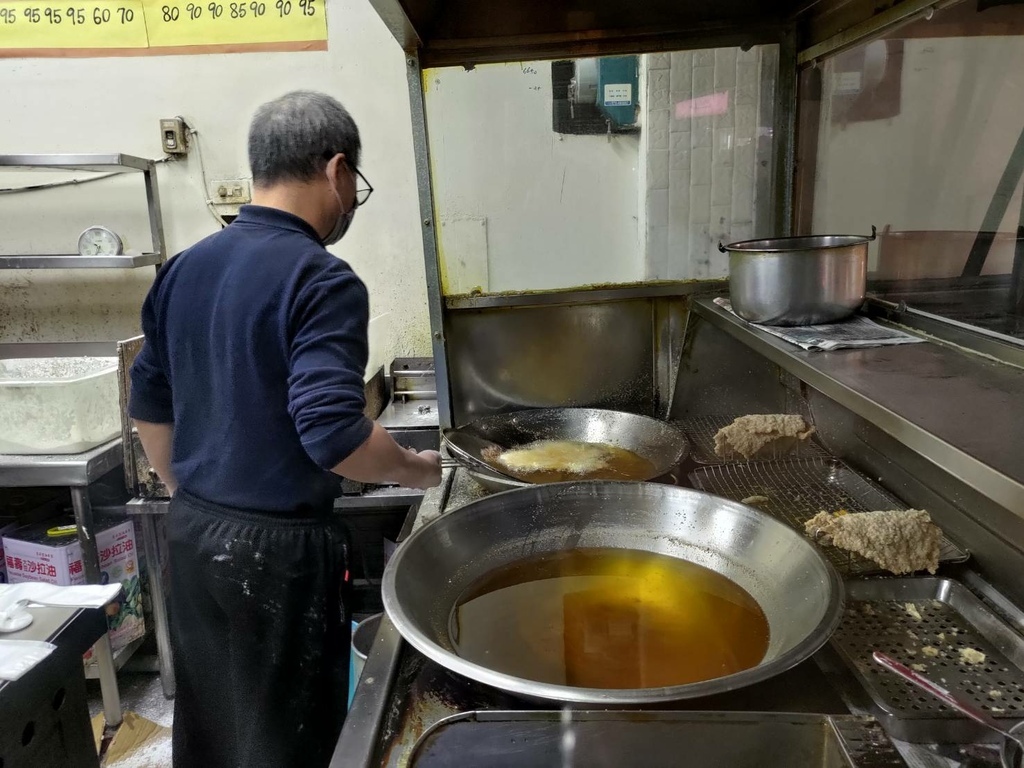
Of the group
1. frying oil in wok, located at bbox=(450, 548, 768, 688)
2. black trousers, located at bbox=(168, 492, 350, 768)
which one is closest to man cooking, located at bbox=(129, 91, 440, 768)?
black trousers, located at bbox=(168, 492, 350, 768)

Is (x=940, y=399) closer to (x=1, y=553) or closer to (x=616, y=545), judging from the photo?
(x=616, y=545)

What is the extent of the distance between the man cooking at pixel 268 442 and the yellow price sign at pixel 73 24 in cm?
175

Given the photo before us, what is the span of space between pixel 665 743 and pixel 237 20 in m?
2.88

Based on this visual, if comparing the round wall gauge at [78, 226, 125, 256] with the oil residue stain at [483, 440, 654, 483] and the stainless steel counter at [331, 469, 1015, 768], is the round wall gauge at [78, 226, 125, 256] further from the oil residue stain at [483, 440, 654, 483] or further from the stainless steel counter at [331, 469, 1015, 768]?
the stainless steel counter at [331, 469, 1015, 768]

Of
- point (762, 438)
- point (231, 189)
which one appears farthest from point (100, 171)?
point (762, 438)

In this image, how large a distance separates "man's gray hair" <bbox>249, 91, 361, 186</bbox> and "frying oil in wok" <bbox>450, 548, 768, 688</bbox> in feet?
2.98

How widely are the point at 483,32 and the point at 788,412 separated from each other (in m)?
1.26

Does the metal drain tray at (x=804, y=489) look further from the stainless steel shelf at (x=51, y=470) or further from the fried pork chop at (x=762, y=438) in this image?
the stainless steel shelf at (x=51, y=470)

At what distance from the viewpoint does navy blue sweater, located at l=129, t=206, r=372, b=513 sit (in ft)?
4.09

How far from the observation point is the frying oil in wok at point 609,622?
853mm

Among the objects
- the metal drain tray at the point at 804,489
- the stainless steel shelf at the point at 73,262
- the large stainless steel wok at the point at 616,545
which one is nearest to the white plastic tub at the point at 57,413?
the stainless steel shelf at the point at 73,262

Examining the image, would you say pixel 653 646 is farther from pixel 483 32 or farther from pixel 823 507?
pixel 483 32

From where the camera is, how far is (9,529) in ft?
7.76

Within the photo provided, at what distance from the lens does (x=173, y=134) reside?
269cm
